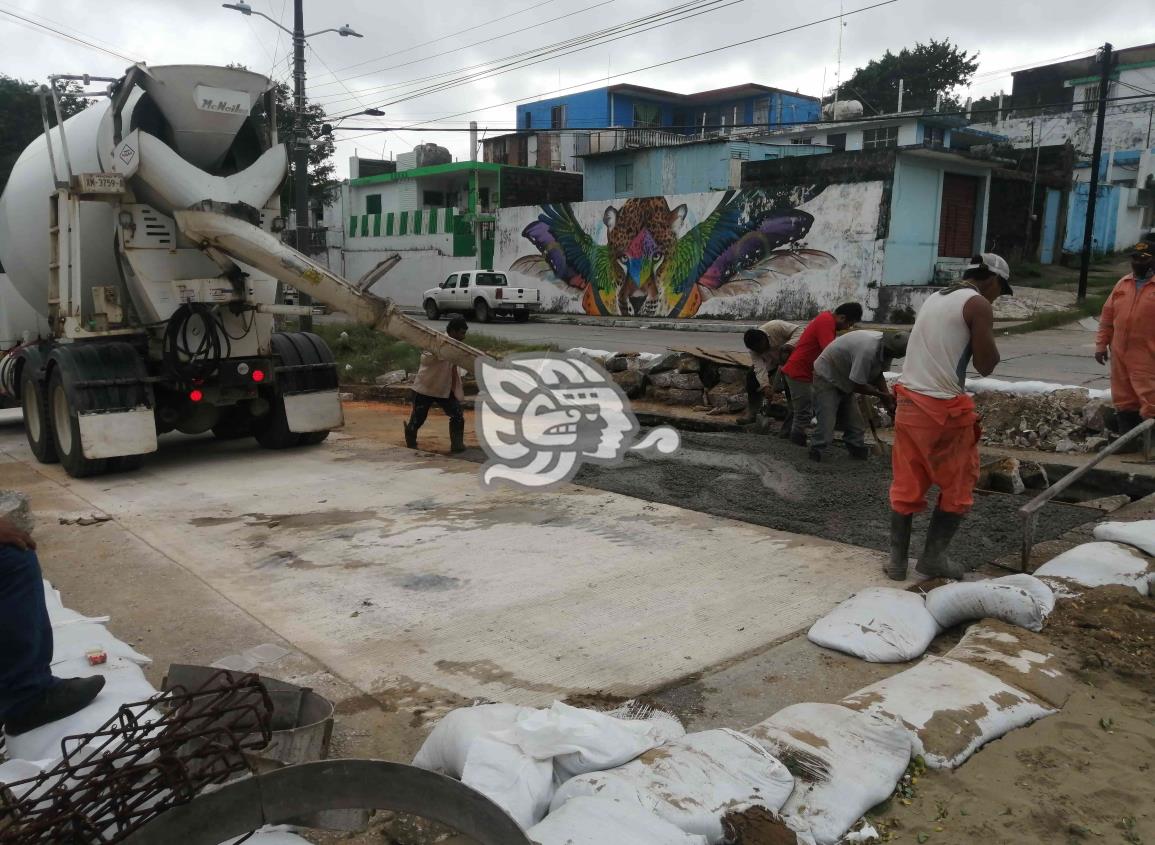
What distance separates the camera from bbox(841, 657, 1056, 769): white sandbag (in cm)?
290

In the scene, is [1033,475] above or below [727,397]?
below

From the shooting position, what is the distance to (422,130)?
75.8 ft

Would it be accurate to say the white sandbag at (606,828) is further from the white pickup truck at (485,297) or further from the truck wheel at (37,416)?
Answer: the white pickup truck at (485,297)

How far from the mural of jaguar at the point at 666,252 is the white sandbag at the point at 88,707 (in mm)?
22380

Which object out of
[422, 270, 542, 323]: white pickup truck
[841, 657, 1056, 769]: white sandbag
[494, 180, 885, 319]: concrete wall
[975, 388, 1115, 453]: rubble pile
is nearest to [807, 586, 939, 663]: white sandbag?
[841, 657, 1056, 769]: white sandbag

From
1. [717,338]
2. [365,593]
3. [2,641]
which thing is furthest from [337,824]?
[717,338]

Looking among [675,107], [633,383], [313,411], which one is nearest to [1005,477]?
[633,383]

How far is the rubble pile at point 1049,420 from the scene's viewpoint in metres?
7.95

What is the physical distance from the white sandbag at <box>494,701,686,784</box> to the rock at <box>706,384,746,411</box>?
23.6ft

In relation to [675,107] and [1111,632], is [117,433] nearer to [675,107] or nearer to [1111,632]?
[1111,632]

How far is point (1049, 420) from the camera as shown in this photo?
8359mm

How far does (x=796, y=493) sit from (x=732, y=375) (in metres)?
3.75

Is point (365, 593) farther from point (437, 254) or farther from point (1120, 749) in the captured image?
point (437, 254)

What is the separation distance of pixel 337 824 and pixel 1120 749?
8.28ft
